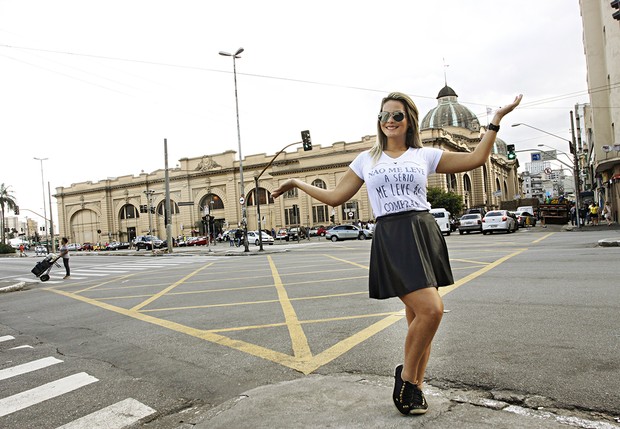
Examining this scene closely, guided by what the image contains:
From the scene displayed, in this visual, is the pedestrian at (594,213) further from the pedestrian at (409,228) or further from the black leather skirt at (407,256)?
the black leather skirt at (407,256)

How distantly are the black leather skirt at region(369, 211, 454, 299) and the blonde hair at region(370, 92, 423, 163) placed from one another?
47cm

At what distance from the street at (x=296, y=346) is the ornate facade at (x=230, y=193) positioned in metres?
50.7

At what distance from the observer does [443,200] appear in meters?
60.4

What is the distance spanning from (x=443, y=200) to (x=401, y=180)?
196ft

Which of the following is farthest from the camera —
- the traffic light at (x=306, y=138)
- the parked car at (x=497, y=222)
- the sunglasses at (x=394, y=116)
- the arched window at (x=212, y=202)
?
the arched window at (x=212, y=202)

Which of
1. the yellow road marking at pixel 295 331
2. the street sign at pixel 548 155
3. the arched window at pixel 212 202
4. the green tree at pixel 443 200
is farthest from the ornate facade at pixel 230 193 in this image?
the yellow road marking at pixel 295 331

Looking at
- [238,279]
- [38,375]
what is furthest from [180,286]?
[38,375]

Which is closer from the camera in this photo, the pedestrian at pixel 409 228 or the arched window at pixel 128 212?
the pedestrian at pixel 409 228

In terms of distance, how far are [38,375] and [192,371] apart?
1524 millimetres

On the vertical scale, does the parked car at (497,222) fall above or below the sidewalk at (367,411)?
above

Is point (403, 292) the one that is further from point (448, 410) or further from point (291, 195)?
point (291, 195)

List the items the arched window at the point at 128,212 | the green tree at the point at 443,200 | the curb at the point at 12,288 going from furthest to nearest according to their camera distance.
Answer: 1. the arched window at the point at 128,212
2. the green tree at the point at 443,200
3. the curb at the point at 12,288

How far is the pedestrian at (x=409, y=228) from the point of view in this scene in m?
2.76

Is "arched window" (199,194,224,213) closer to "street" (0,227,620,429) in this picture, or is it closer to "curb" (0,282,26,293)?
"curb" (0,282,26,293)
